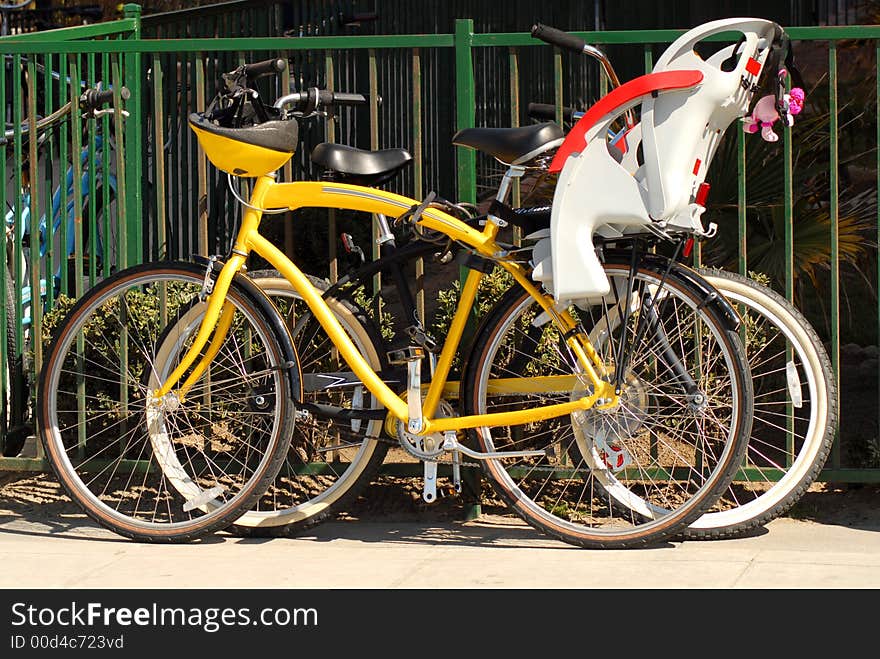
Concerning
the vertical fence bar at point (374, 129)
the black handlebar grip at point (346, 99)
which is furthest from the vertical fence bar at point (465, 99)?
the black handlebar grip at point (346, 99)

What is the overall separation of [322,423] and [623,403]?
1238mm

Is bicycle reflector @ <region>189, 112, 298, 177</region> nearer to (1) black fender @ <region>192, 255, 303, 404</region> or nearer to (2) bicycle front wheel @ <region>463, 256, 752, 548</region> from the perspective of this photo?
(1) black fender @ <region>192, 255, 303, 404</region>

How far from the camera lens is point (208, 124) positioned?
15.0 ft

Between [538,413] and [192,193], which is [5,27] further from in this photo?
[538,413]

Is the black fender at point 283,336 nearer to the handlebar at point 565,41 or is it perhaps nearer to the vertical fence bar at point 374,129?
the vertical fence bar at point 374,129

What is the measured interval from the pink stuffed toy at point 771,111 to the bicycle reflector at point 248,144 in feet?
5.05

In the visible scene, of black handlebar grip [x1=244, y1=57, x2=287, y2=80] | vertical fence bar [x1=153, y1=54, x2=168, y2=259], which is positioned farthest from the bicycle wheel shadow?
black handlebar grip [x1=244, y1=57, x2=287, y2=80]

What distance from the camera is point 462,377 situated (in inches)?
185

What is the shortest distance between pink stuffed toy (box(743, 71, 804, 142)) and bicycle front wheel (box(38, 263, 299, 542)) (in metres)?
1.74

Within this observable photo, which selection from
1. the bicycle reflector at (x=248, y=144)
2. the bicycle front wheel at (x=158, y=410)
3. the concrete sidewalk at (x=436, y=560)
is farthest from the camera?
the bicycle front wheel at (x=158, y=410)

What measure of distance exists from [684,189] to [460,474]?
1.39 metres

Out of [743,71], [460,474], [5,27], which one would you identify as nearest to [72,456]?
[460,474]

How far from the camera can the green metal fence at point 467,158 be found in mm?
4934

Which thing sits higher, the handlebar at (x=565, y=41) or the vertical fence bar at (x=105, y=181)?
the handlebar at (x=565, y=41)
